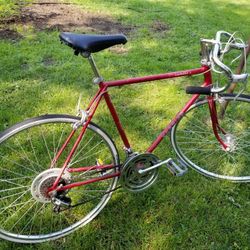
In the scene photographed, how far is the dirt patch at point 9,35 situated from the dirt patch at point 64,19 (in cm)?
31

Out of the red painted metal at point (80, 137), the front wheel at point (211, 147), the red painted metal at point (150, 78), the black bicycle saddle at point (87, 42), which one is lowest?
the front wheel at point (211, 147)

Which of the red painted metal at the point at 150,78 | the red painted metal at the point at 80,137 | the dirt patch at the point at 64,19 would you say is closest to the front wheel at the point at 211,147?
the red painted metal at the point at 150,78

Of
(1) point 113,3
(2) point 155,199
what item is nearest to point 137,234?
(2) point 155,199

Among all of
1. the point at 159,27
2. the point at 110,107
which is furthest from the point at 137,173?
the point at 159,27

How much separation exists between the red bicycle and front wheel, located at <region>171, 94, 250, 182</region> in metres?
0.01

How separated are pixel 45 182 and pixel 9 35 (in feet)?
13.5

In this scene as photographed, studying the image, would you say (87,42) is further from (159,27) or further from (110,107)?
(159,27)

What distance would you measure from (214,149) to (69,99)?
1888mm

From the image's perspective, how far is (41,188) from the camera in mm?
2561

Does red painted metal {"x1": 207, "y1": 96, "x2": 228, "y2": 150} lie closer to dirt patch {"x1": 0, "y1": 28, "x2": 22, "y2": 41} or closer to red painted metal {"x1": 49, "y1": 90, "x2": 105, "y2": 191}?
red painted metal {"x1": 49, "y1": 90, "x2": 105, "y2": 191}

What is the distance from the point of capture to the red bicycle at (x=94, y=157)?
2.44m

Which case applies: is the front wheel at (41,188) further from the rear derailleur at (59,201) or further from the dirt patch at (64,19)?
the dirt patch at (64,19)

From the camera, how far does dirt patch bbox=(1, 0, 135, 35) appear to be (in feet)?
21.0

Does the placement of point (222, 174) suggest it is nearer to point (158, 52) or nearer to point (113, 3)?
point (158, 52)
